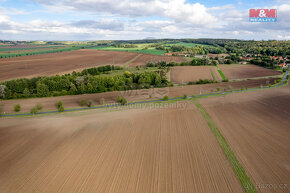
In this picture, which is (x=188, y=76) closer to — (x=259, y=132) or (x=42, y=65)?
(x=259, y=132)

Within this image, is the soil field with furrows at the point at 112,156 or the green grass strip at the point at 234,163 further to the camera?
the soil field with furrows at the point at 112,156

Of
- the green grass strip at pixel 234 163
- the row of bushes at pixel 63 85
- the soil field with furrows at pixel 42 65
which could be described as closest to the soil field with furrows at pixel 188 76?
the row of bushes at pixel 63 85

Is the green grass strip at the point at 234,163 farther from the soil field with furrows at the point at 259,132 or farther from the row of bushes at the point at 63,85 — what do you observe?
the row of bushes at the point at 63,85

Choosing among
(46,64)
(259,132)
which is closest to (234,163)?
(259,132)

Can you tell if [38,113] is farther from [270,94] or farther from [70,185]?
[270,94]

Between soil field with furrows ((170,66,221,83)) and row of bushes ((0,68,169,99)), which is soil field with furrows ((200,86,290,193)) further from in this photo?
row of bushes ((0,68,169,99))

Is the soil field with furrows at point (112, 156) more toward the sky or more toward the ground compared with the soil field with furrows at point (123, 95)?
more toward the ground

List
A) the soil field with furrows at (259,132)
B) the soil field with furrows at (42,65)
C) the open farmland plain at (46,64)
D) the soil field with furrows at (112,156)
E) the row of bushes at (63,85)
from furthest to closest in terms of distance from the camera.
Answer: the open farmland plain at (46,64), the soil field with furrows at (42,65), the row of bushes at (63,85), the soil field with furrows at (259,132), the soil field with furrows at (112,156)

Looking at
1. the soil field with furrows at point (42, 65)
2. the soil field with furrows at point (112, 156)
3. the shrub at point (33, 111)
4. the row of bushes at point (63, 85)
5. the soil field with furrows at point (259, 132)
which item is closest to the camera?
the soil field with furrows at point (112, 156)

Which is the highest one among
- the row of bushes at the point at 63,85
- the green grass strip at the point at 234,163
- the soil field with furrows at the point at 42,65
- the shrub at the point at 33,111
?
the soil field with furrows at the point at 42,65
